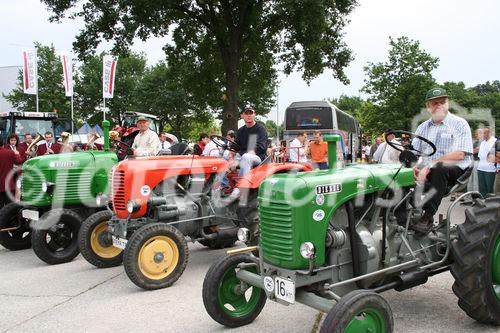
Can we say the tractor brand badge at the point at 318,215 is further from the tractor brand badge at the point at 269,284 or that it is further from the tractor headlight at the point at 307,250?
the tractor brand badge at the point at 269,284

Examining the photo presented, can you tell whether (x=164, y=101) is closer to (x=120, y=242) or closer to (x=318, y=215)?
(x=120, y=242)

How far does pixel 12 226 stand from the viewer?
7.30 metres

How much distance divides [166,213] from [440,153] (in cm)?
305

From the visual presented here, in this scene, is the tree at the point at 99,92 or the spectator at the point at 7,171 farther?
the tree at the point at 99,92

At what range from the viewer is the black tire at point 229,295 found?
3613mm

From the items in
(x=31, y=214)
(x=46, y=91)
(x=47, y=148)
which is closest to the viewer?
(x=31, y=214)

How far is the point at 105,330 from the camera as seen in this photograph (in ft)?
12.7

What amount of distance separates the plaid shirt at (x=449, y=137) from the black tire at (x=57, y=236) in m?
4.51

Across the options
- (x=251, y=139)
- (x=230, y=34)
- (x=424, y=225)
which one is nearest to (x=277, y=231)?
(x=424, y=225)

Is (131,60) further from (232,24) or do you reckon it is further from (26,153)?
(26,153)

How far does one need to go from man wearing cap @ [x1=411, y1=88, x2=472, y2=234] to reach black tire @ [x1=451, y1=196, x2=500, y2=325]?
329mm

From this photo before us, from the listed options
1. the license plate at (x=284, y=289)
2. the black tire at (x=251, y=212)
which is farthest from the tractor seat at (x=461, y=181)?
the black tire at (x=251, y=212)

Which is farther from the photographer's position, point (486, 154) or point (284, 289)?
point (486, 154)

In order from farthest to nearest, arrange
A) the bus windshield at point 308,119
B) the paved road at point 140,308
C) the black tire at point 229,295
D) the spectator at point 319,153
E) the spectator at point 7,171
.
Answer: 1. the bus windshield at point 308,119
2. the spectator at point 319,153
3. the spectator at point 7,171
4. the paved road at point 140,308
5. the black tire at point 229,295
